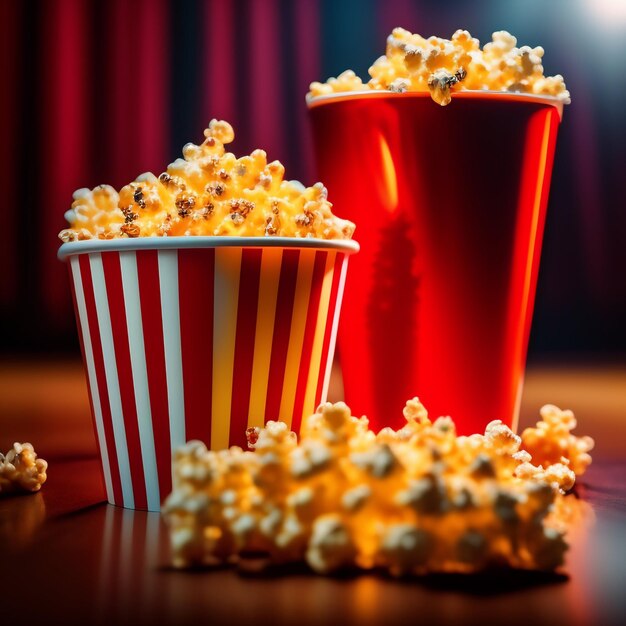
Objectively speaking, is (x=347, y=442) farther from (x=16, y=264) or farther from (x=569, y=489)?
(x=16, y=264)

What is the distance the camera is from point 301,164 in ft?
13.4

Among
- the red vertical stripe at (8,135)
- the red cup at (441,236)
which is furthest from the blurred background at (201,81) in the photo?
the red cup at (441,236)

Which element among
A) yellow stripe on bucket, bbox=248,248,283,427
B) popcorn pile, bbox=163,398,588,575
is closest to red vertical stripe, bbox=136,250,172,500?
yellow stripe on bucket, bbox=248,248,283,427

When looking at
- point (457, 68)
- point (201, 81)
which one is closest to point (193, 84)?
point (201, 81)

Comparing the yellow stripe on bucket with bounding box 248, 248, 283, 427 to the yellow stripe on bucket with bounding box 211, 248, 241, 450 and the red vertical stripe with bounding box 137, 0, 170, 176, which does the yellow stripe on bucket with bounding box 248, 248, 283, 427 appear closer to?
the yellow stripe on bucket with bounding box 211, 248, 241, 450

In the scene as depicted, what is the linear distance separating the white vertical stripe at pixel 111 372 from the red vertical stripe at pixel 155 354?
5 centimetres

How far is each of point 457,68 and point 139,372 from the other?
2.06 feet

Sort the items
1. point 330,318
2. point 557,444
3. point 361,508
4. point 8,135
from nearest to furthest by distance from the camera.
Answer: point 361,508 → point 330,318 → point 557,444 → point 8,135

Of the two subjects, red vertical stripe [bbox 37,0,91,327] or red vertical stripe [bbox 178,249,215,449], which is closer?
red vertical stripe [bbox 178,249,215,449]

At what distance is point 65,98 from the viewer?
4.01 meters

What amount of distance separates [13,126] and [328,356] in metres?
2.81

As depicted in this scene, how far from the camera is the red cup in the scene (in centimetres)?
146

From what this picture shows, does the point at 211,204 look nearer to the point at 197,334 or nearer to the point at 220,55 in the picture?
the point at 197,334

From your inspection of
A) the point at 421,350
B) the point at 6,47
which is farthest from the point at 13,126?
the point at 421,350
